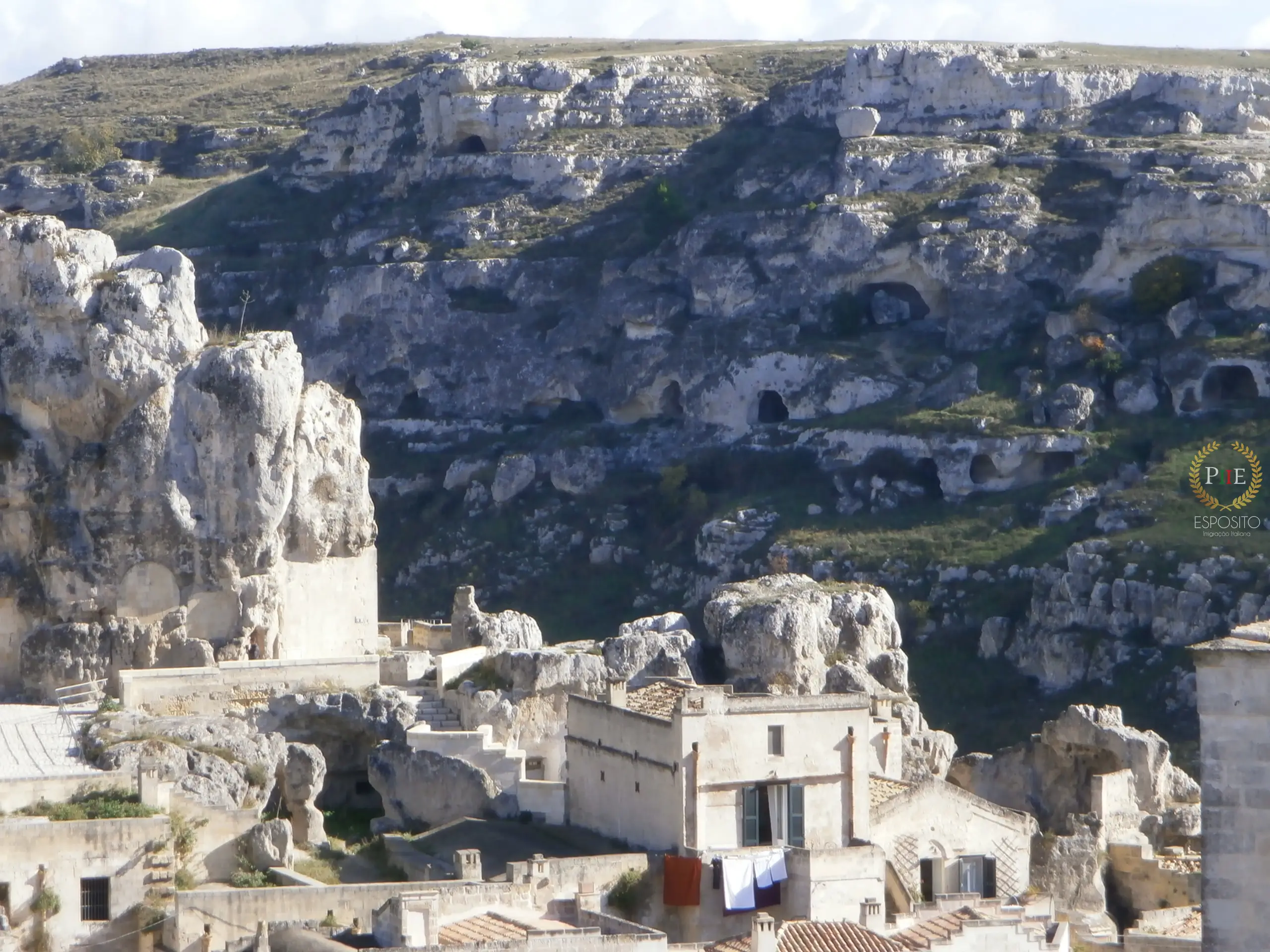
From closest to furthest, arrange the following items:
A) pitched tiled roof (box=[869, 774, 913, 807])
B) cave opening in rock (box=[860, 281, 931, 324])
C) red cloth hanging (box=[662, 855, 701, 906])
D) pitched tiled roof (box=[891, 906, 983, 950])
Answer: pitched tiled roof (box=[891, 906, 983, 950]) → red cloth hanging (box=[662, 855, 701, 906]) → pitched tiled roof (box=[869, 774, 913, 807]) → cave opening in rock (box=[860, 281, 931, 324])

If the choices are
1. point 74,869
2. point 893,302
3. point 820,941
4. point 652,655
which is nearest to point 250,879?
point 74,869

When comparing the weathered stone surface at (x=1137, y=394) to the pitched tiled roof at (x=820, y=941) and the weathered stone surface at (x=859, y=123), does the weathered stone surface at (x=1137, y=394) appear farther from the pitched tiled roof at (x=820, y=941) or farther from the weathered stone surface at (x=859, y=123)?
the pitched tiled roof at (x=820, y=941)

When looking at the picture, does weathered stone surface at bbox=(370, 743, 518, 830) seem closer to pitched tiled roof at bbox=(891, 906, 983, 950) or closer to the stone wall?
the stone wall

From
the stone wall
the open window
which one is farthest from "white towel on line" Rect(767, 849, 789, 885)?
the stone wall

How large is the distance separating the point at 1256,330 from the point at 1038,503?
11.7 m

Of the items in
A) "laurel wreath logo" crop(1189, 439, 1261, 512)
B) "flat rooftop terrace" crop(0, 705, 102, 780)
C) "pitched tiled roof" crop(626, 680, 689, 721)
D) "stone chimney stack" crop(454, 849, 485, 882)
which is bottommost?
"stone chimney stack" crop(454, 849, 485, 882)

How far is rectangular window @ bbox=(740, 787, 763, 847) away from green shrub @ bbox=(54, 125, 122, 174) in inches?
3659

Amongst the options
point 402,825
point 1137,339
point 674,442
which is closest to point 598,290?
point 674,442

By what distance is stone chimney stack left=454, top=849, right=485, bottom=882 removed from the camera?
48.3m

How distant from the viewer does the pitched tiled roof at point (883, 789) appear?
52.8 m

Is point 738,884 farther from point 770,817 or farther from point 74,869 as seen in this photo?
point 74,869

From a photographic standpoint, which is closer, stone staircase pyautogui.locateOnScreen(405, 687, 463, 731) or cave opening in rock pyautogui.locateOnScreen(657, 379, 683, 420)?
stone staircase pyautogui.locateOnScreen(405, 687, 463, 731)

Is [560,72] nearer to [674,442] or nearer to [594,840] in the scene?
[674,442]

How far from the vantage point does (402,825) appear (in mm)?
55156
